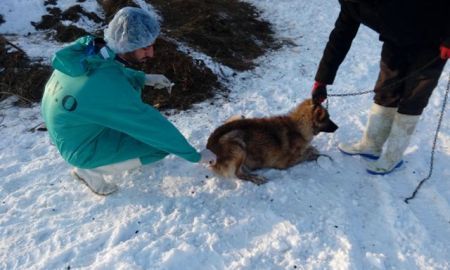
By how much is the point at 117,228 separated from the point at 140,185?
2.39 feet

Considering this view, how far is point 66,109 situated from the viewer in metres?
3.96

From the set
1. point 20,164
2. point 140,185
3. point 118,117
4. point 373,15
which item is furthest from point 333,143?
point 20,164

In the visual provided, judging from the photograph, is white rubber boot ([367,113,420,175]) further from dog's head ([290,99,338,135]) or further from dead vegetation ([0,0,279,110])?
dead vegetation ([0,0,279,110])

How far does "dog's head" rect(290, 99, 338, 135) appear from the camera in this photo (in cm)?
506

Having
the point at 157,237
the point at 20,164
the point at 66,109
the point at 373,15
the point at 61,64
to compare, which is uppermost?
the point at 373,15

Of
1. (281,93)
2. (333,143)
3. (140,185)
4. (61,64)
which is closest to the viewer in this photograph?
(61,64)

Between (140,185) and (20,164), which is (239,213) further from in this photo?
(20,164)

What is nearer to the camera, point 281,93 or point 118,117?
point 118,117

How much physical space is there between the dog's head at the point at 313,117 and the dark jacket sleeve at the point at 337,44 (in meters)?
0.39

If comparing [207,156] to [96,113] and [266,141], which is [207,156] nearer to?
[266,141]

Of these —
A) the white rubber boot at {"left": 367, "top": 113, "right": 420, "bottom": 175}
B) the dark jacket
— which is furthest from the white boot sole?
the dark jacket

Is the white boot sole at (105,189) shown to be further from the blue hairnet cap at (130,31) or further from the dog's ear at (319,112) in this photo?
the dog's ear at (319,112)

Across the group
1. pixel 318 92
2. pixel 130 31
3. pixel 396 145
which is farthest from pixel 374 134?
pixel 130 31

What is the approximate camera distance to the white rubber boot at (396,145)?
463cm
